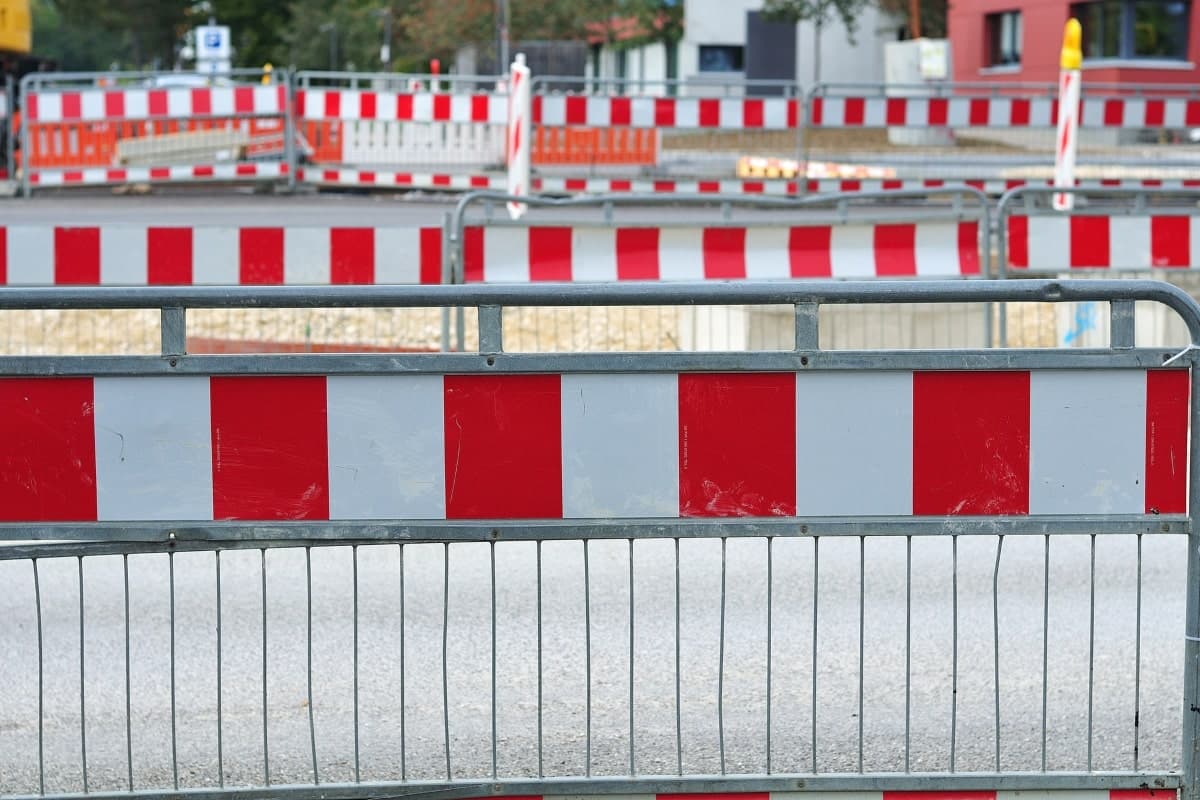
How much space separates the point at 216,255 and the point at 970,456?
6.89 m

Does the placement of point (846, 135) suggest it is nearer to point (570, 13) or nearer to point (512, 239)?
point (512, 239)

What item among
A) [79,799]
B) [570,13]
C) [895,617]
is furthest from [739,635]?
[570,13]

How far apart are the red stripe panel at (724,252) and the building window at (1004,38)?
39.5 metres

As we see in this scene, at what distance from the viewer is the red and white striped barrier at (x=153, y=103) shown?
78.7 ft

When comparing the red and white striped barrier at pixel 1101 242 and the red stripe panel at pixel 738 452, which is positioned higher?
the red and white striped barrier at pixel 1101 242

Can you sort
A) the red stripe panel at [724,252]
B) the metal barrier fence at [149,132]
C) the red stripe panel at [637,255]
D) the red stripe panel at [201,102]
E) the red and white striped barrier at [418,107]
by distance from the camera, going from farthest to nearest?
the red stripe panel at [201,102] < the metal barrier fence at [149,132] < the red and white striped barrier at [418,107] < the red stripe panel at [724,252] < the red stripe panel at [637,255]

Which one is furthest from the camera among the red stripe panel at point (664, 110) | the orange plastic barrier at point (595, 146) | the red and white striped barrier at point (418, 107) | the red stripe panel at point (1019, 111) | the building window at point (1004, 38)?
the building window at point (1004, 38)

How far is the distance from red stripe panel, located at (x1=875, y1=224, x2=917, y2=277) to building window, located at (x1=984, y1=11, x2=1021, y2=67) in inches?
1542

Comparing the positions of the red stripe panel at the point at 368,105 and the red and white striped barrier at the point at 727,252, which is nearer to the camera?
the red and white striped barrier at the point at 727,252

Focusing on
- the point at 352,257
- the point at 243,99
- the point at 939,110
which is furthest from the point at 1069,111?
Result: the point at 243,99

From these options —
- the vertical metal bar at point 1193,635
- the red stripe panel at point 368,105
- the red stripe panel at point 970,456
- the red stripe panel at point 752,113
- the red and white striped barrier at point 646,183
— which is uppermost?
the red stripe panel at point 368,105

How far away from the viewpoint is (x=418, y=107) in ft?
77.3

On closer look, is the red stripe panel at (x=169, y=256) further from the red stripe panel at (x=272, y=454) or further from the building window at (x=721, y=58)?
the building window at (x=721, y=58)

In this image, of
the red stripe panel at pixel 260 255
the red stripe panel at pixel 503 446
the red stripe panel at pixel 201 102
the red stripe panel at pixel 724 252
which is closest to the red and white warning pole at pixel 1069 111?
the red stripe panel at pixel 724 252
